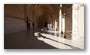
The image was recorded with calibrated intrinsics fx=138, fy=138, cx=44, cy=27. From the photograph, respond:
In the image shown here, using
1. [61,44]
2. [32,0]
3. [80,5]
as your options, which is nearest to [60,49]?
[61,44]

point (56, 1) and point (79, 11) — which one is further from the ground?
point (56, 1)

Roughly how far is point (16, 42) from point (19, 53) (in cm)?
45

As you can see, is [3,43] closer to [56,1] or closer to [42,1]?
[42,1]

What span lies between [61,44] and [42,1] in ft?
5.47

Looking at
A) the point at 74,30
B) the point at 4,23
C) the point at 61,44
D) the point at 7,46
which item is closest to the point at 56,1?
the point at 74,30

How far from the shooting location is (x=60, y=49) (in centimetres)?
472

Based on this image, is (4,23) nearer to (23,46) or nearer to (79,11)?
(23,46)

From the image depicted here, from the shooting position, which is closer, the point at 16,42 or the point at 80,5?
the point at 80,5

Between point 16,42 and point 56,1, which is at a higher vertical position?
point 56,1

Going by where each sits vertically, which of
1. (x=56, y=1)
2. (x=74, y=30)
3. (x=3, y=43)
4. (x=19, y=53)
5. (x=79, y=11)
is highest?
(x=56, y=1)

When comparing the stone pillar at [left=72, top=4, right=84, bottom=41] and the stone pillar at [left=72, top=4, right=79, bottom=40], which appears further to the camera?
the stone pillar at [left=72, top=4, right=79, bottom=40]

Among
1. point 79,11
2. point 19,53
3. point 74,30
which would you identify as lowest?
point 19,53

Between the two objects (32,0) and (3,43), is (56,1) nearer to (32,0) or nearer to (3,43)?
(32,0)

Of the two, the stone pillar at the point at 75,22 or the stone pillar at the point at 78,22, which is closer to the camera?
the stone pillar at the point at 78,22
